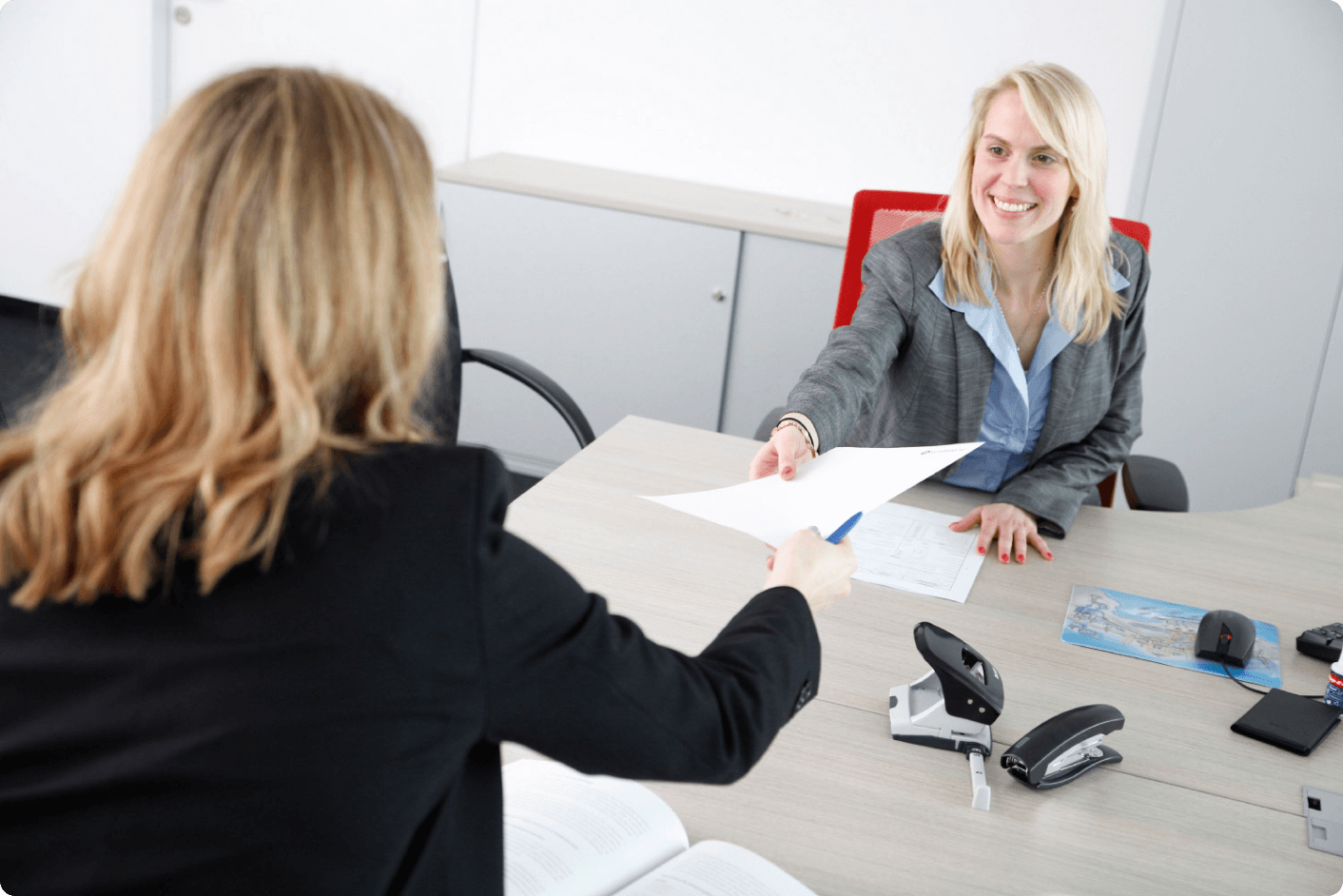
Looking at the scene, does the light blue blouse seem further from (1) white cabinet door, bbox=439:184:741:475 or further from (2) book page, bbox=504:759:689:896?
(1) white cabinet door, bbox=439:184:741:475

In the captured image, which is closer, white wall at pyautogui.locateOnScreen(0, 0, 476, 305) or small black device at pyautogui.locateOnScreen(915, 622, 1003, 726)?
small black device at pyautogui.locateOnScreen(915, 622, 1003, 726)

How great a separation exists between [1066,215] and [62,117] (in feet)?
11.3

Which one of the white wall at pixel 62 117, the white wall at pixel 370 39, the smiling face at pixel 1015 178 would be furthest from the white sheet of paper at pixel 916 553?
the white wall at pixel 62 117

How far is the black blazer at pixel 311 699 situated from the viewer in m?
0.64

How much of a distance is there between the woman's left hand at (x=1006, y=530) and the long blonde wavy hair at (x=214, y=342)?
113cm

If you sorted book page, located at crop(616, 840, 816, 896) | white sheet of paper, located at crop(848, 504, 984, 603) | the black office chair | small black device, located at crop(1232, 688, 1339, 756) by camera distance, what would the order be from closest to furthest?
book page, located at crop(616, 840, 816, 896) → small black device, located at crop(1232, 688, 1339, 756) → white sheet of paper, located at crop(848, 504, 984, 603) → the black office chair

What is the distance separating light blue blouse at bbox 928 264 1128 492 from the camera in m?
1.84

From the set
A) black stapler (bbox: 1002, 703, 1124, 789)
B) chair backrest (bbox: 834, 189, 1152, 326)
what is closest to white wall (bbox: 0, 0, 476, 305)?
chair backrest (bbox: 834, 189, 1152, 326)

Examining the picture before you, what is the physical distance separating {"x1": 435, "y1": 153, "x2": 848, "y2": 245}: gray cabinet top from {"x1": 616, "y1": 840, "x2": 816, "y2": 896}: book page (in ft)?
7.15

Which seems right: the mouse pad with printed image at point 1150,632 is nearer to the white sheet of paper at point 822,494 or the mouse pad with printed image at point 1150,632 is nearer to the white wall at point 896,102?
the white sheet of paper at point 822,494

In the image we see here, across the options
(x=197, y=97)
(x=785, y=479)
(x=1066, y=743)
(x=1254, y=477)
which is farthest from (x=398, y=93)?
(x=1254, y=477)

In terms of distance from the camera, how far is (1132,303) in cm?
190

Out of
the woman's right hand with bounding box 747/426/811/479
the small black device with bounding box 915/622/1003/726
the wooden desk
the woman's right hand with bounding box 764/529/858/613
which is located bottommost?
the wooden desk

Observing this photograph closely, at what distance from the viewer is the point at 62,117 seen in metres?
3.84
